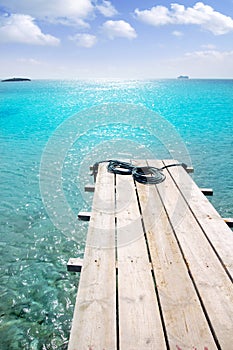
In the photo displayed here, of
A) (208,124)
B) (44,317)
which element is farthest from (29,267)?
(208,124)

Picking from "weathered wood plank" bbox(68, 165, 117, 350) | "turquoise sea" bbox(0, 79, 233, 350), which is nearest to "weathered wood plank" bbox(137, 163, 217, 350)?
"weathered wood plank" bbox(68, 165, 117, 350)

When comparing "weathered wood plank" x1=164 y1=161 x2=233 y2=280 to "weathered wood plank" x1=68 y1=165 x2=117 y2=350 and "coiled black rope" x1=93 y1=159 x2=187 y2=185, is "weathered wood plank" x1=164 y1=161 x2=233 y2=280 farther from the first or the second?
"weathered wood plank" x1=68 y1=165 x2=117 y2=350

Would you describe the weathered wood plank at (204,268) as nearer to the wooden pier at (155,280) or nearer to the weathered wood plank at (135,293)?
the wooden pier at (155,280)

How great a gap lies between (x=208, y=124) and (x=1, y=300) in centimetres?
2767

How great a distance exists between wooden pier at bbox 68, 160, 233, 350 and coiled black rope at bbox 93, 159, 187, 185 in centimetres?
106

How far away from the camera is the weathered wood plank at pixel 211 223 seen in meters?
3.17

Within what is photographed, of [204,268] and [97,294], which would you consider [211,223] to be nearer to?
[204,268]

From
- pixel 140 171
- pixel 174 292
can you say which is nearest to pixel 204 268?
pixel 174 292

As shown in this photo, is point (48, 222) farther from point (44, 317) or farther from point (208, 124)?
point (208, 124)

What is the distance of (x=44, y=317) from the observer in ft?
16.3

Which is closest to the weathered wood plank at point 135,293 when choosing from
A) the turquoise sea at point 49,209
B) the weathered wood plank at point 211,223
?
the weathered wood plank at point 211,223

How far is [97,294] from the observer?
256 cm

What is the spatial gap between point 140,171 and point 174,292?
3.78m

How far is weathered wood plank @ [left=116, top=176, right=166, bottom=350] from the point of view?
2.15 m
